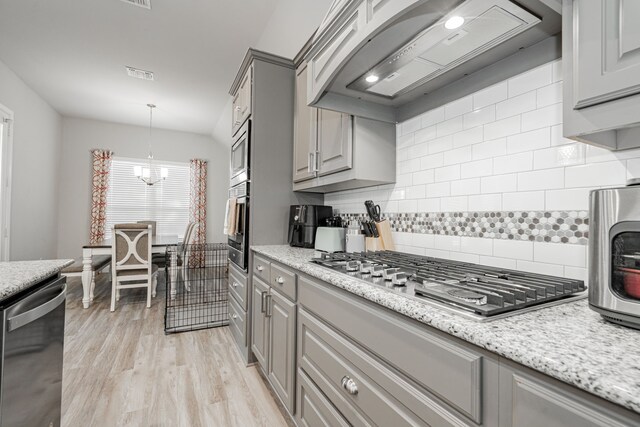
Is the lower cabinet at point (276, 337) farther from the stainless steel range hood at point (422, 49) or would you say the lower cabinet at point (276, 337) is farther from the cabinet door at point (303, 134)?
the stainless steel range hood at point (422, 49)

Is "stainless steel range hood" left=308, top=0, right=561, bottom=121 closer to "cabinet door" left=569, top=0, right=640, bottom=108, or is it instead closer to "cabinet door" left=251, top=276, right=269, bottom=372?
"cabinet door" left=569, top=0, right=640, bottom=108

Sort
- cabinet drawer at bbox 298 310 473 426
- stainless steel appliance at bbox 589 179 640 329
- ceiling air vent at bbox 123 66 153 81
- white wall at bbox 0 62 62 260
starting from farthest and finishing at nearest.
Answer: white wall at bbox 0 62 62 260, ceiling air vent at bbox 123 66 153 81, cabinet drawer at bbox 298 310 473 426, stainless steel appliance at bbox 589 179 640 329

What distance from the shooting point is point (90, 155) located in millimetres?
5527

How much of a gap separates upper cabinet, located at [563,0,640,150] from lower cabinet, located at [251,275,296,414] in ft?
4.15

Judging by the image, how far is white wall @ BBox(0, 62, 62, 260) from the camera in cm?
388

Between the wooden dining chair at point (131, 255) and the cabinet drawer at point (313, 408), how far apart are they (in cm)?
282

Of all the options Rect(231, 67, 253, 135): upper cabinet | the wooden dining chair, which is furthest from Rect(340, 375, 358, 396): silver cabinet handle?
the wooden dining chair

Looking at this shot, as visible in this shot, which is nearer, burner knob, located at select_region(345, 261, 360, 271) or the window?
burner knob, located at select_region(345, 261, 360, 271)

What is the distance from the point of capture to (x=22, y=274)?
1.11m

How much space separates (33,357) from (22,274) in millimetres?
302

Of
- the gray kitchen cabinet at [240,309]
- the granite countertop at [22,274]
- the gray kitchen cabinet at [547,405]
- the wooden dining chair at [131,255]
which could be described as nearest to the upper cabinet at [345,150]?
the gray kitchen cabinet at [240,309]

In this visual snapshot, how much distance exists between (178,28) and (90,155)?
12.7ft

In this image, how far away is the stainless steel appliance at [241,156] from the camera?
7.53 feet

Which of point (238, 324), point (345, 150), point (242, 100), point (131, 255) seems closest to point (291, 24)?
point (242, 100)
